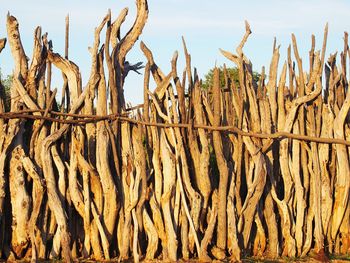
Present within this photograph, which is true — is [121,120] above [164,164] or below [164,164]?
above

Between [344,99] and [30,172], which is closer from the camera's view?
[30,172]

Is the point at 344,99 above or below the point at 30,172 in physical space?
above

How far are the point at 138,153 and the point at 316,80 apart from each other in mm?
2297

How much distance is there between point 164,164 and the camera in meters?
7.39

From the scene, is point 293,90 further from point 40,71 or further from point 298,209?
point 40,71

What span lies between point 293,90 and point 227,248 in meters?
2.14

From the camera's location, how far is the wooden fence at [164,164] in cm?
724

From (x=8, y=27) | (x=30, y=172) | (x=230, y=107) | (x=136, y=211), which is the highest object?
(x=8, y=27)

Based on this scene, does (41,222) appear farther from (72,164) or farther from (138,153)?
(138,153)

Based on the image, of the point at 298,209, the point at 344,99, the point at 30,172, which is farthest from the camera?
the point at 344,99

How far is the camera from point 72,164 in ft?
23.9

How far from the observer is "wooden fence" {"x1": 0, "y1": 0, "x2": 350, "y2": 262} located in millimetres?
7238

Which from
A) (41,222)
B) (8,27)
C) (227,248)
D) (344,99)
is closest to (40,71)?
(8,27)

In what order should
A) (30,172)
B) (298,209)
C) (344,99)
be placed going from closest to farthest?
(30,172) → (298,209) → (344,99)
